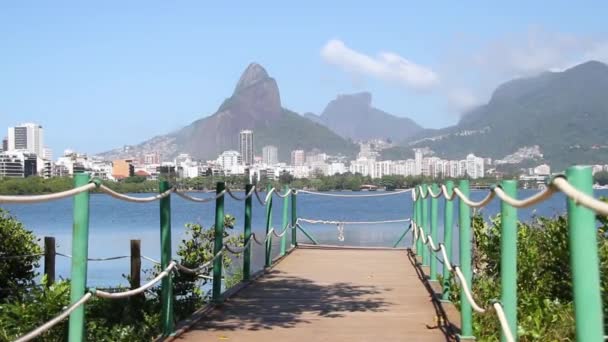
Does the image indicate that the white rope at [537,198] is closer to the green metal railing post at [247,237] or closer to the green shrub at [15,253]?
the green metal railing post at [247,237]

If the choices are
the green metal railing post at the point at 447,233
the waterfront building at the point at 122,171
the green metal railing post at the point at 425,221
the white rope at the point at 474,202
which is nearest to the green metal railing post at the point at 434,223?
the green metal railing post at the point at 425,221

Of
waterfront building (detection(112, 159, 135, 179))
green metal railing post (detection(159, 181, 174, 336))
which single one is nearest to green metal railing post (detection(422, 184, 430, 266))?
→ green metal railing post (detection(159, 181, 174, 336))

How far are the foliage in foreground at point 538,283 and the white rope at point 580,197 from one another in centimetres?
253

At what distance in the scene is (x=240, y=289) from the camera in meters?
8.41

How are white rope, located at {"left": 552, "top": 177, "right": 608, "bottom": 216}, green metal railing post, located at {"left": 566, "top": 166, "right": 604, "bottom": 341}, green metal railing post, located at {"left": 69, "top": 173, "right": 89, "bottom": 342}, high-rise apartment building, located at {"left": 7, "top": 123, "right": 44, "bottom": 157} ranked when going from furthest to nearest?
high-rise apartment building, located at {"left": 7, "top": 123, "right": 44, "bottom": 157}, green metal railing post, located at {"left": 69, "top": 173, "right": 89, "bottom": 342}, green metal railing post, located at {"left": 566, "top": 166, "right": 604, "bottom": 341}, white rope, located at {"left": 552, "top": 177, "right": 608, "bottom": 216}

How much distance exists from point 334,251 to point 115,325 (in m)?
5.23

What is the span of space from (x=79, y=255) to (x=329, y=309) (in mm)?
3335

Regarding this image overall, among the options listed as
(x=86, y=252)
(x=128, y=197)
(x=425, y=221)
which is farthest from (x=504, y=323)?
(x=425, y=221)

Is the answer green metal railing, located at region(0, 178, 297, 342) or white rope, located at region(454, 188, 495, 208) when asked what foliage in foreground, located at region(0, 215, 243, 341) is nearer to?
green metal railing, located at region(0, 178, 297, 342)

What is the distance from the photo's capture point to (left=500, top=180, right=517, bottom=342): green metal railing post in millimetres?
4480

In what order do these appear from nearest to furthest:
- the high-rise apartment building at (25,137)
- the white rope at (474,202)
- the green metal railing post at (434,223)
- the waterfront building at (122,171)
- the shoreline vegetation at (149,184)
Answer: the white rope at (474,202), the green metal railing post at (434,223), the shoreline vegetation at (149,184), the waterfront building at (122,171), the high-rise apartment building at (25,137)

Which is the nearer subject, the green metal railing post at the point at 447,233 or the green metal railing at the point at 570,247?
the green metal railing at the point at 570,247

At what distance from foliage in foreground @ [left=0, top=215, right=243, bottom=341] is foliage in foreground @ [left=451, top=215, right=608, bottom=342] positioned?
3161mm

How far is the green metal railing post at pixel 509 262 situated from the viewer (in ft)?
14.7
